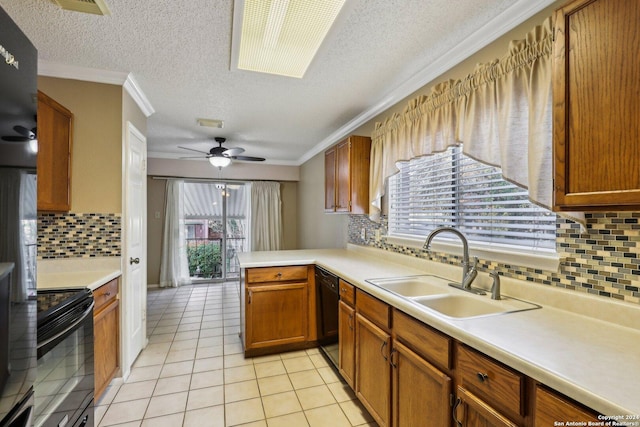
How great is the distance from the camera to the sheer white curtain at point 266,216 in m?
5.84

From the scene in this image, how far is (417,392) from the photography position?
1.37 m

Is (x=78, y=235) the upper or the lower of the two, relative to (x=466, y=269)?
upper

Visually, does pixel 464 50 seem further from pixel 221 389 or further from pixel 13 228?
pixel 221 389

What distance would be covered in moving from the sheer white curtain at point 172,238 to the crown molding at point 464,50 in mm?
3876

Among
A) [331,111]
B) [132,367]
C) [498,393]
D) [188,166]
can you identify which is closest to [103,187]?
[132,367]

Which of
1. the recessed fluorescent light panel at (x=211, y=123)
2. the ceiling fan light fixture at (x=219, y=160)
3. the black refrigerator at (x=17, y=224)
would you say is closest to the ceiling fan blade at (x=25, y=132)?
the black refrigerator at (x=17, y=224)

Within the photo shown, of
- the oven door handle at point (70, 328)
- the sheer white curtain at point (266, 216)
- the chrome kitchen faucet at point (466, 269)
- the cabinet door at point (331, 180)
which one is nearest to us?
the oven door handle at point (70, 328)

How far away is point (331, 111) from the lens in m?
3.09

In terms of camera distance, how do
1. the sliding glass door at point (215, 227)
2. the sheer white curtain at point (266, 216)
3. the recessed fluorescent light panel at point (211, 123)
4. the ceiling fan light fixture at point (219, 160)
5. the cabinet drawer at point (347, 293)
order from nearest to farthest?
the cabinet drawer at point (347, 293), the recessed fluorescent light panel at point (211, 123), the ceiling fan light fixture at point (219, 160), the sliding glass door at point (215, 227), the sheer white curtain at point (266, 216)

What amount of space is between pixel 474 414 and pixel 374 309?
73 cm

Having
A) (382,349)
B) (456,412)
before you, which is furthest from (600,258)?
(382,349)

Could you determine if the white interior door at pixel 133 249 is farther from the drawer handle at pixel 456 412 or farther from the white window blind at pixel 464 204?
the drawer handle at pixel 456 412

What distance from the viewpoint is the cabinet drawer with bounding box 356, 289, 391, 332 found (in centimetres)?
161

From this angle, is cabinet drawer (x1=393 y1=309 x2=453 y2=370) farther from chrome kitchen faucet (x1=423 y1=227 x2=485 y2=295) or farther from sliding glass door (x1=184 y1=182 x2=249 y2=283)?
sliding glass door (x1=184 y1=182 x2=249 y2=283)
